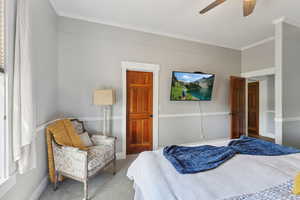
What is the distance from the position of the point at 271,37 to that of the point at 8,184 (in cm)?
539

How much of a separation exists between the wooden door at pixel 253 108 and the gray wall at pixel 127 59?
1969mm

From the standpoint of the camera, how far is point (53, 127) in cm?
204

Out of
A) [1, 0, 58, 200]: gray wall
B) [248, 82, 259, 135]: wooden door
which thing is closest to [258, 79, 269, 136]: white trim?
[248, 82, 259, 135]: wooden door

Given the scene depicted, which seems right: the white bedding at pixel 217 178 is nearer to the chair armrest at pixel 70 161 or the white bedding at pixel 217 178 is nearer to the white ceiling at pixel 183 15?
the chair armrest at pixel 70 161

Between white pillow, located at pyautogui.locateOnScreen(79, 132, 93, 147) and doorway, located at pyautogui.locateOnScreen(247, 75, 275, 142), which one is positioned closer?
white pillow, located at pyautogui.locateOnScreen(79, 132, 93, 147)

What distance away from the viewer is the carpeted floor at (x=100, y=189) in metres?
1.89

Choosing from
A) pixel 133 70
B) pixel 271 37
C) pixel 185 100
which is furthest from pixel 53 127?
pixel 271 37

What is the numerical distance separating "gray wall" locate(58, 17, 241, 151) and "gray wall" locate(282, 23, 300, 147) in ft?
4.61

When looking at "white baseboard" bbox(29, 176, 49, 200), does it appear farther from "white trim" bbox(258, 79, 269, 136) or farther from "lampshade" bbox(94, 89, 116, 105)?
"white trim" bbox(258, 79, 269, 136)

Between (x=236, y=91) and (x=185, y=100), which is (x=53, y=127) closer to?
(x=185, y=100)

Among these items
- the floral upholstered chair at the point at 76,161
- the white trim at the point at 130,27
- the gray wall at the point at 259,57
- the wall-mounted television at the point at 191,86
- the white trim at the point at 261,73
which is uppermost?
the white trim at the point at 130,27

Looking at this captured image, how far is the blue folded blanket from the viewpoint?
53.8 inches

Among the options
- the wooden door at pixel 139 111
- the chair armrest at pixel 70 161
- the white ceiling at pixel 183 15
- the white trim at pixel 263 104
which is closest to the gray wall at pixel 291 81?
the white ceiling at pixel 183 15

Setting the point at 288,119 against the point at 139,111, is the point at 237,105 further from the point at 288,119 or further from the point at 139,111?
the point at 139,111
